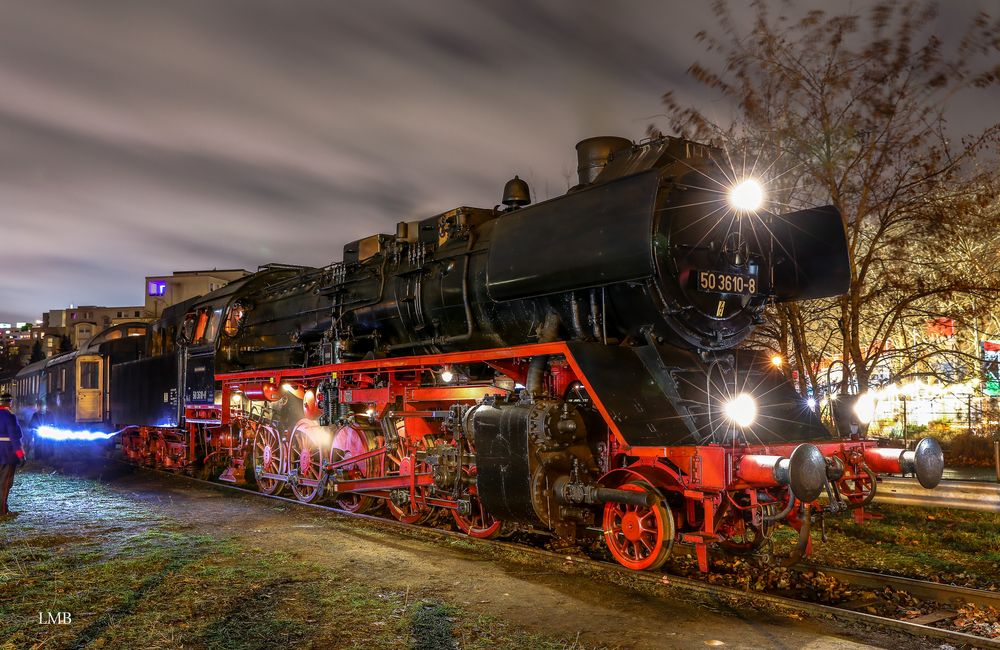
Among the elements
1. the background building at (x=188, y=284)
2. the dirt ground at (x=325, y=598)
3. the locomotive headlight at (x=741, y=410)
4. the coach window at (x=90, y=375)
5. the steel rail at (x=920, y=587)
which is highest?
the background building at (x=188, y=284)

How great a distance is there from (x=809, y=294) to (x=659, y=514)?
3349 mm

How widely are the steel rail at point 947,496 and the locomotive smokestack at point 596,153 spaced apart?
5.61m

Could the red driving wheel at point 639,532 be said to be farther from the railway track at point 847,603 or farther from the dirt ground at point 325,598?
the dirt ground at point 325,598

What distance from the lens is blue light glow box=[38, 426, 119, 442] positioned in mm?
19031

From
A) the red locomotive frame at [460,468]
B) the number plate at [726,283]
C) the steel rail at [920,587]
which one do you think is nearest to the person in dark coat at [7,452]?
the red locomotive frame at [460,468]

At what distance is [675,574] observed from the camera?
265 inches

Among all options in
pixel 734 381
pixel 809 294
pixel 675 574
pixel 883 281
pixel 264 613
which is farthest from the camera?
pixel 883 281

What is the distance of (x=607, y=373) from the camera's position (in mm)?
6539

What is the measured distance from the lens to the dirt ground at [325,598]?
4.98 metres

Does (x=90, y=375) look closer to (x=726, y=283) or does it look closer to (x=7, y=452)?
(x=7, y=452)

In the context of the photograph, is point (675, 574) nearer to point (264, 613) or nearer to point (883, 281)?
point (264, 613)

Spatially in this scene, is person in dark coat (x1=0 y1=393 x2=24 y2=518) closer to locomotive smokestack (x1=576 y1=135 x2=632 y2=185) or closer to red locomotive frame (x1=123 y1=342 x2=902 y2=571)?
red locomotive frame (x1=123 y1=342 x2=902 y2=571)

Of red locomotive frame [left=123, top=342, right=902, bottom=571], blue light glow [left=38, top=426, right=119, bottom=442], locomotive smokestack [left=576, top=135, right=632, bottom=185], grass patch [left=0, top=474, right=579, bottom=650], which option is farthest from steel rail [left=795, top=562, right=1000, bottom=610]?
blue light glow [left=38, top=426, right=119, bottom=442]

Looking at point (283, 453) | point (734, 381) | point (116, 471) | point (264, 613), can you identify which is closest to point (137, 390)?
point (116, 471)
